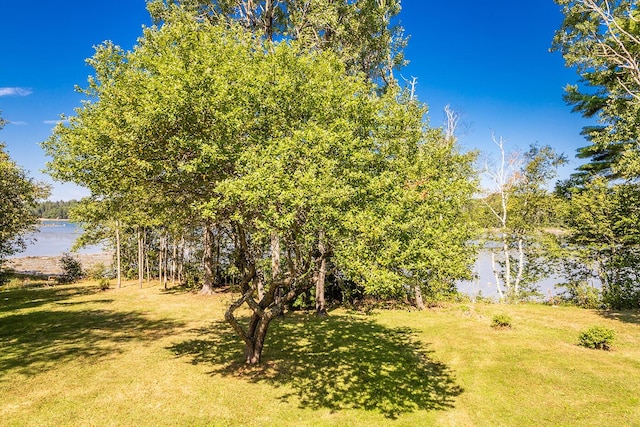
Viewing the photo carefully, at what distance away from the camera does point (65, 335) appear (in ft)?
64.2

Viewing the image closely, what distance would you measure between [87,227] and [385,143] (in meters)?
34.5

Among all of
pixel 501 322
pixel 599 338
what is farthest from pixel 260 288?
pixel 599 338

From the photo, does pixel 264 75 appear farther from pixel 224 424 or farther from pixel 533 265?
pixel 533 265

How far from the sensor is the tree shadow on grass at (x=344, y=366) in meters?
12.8

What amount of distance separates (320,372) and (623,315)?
22.3m

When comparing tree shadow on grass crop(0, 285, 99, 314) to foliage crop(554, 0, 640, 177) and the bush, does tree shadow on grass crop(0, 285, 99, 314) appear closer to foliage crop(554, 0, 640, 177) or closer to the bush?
A: the bush

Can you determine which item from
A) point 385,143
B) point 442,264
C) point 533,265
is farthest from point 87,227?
point 533,265

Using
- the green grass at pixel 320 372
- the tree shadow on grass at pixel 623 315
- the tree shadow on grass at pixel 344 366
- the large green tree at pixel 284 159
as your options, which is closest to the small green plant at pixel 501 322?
the green grass at pixel 320 372

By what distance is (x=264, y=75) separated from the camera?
37.9 ft

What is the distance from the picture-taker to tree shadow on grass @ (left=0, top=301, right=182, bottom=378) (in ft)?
51.7

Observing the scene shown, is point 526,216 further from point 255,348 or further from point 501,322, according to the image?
point 255,348

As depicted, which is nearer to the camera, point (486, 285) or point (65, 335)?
point (65, 335)

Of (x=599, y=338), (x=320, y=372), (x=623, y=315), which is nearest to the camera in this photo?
(x=320, y=372)

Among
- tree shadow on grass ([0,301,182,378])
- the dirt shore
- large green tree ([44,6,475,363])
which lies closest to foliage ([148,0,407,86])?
large green tree ([44,6,475,363])
